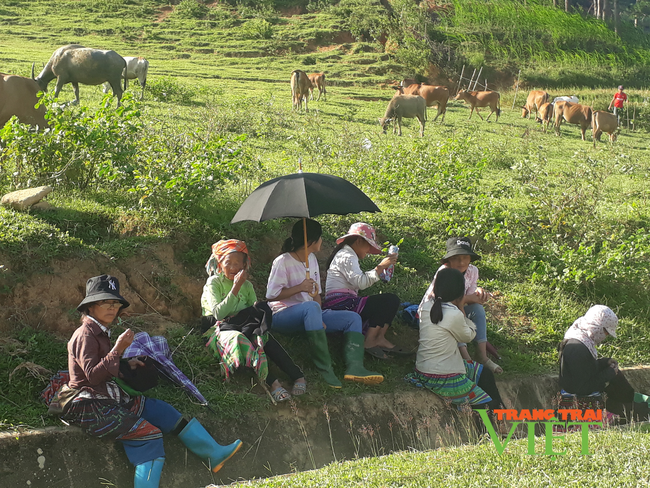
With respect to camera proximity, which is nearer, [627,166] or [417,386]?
[417,386]

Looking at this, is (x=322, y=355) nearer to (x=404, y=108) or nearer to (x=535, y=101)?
(x=404, y=108)

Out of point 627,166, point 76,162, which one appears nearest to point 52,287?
point 76,162

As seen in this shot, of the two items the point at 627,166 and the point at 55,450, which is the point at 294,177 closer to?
the point at 55,450

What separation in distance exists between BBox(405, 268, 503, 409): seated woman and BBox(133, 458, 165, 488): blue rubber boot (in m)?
2.41

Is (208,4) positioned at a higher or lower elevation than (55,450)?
higher

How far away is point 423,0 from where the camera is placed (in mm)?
45344

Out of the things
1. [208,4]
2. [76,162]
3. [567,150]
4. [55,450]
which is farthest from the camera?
[208,4]

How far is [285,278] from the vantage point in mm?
5723

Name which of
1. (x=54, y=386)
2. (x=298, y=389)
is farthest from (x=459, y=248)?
(x=54, y=386)

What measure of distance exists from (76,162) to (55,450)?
4010 millimetres

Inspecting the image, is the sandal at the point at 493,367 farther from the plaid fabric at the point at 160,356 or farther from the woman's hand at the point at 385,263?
the plaid fabric at the point at 160,356

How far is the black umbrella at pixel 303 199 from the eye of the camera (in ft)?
17.9

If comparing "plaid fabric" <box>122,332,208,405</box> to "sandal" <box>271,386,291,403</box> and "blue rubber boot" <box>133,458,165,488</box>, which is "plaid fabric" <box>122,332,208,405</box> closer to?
"sandal" <box>271,386,291,403</box>

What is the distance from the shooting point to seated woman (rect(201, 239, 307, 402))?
5.15 meters
